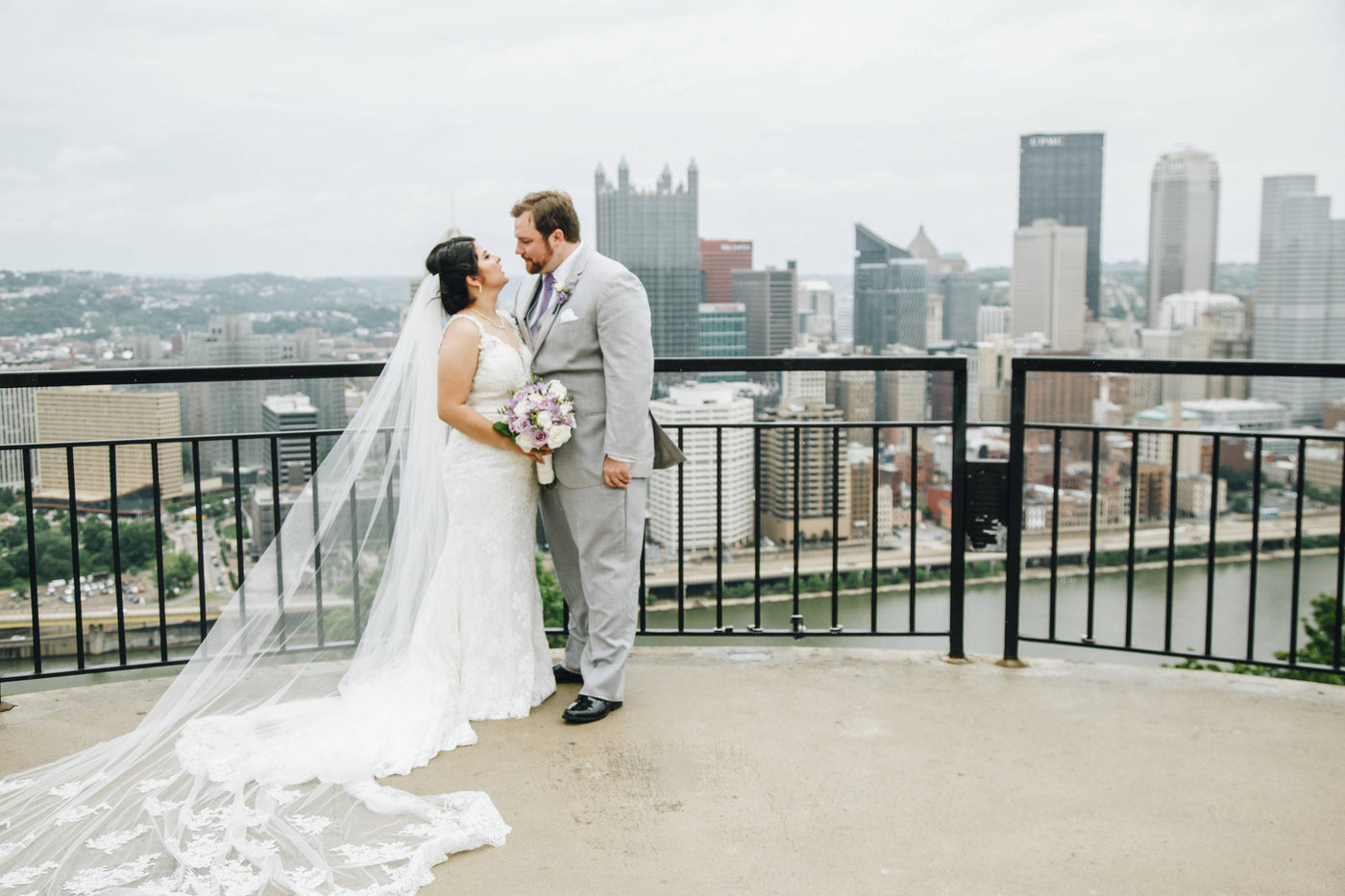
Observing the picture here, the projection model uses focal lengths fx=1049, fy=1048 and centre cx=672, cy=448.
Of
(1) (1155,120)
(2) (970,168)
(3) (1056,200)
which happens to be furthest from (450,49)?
(1) (1155,120)

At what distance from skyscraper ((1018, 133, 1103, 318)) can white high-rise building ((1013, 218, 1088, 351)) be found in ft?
4.70

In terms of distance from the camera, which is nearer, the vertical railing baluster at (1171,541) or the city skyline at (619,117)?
the vertical railing baluster at (1171,541)

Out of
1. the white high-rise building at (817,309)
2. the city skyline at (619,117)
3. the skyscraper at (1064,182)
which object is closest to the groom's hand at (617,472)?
the white high-rise building at (817,309)

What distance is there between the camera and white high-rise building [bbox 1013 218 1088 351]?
51094 millimetres

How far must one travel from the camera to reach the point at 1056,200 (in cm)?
6159

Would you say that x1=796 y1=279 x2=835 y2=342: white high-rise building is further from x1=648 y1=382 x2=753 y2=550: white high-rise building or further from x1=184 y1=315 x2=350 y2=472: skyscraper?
x1=184 y1=315 x2=350 y2=472: skyscraper

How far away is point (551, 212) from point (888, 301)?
35.4 metres

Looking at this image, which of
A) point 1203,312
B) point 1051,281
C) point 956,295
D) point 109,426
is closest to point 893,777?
point 109,426

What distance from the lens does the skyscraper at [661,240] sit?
26.9 meters

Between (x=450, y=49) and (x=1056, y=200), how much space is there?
3762 centimetres

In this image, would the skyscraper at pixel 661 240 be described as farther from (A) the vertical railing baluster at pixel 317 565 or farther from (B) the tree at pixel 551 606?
(A) the vertical railing baluster at pixel 317 565

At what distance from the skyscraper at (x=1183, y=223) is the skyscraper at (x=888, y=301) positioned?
26434 millimetres

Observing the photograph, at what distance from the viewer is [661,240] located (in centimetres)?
3406

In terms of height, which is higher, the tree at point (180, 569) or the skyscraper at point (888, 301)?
the skyscraper at point (888, 301)
